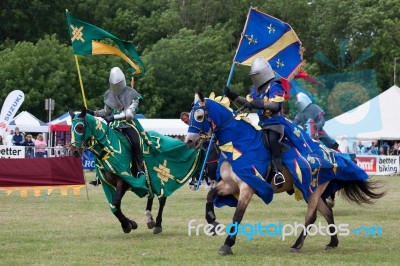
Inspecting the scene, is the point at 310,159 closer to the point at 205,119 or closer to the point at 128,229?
the point at 205,119

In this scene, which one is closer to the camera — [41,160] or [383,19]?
[41,160]

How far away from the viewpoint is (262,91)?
11883 millimetres

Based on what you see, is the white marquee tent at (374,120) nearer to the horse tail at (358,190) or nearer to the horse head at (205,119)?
the horse tail at (358,190)

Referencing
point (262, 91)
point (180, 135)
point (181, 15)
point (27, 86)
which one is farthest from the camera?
point (181, 15)

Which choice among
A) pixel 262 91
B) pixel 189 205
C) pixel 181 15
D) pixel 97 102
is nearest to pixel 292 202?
pixel 189 205

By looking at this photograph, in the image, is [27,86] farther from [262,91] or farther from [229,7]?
[262,91]

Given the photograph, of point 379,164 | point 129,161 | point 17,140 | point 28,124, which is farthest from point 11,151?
point 379,164

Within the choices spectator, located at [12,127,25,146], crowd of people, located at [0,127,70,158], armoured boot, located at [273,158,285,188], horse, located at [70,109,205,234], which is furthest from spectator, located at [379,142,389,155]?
armoured boot, located at [273,158,285,188]

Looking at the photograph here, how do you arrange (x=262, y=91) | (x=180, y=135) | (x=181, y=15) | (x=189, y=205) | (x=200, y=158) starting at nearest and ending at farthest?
1. (x=262, y=91)
2. (x=200, y=158)
3. (x=189, y=205)
4. (x=180, y=135)
5. (x=181, y=15)

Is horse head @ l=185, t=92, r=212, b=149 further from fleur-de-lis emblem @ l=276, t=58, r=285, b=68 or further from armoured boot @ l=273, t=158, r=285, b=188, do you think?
fleur-de-lis emblem @ l=276, t=58, r=285, b=68

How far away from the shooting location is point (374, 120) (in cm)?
3950

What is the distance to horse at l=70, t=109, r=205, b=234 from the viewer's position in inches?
520

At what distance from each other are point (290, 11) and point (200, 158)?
188 feet

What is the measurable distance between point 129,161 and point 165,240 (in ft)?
4.63
